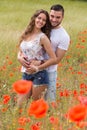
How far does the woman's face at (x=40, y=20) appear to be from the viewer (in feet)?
14.0

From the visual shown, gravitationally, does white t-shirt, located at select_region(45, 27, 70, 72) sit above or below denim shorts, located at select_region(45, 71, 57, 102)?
above

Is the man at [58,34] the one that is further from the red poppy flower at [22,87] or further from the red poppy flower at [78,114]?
the red poppy flower at [78,114]

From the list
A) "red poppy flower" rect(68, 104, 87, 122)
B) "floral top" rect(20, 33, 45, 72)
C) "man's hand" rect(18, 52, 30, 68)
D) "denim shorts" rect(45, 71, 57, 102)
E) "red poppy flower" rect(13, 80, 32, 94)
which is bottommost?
"denim shorts" rect(45, 71, 57, 102)

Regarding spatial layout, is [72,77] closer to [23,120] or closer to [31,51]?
[31,51]

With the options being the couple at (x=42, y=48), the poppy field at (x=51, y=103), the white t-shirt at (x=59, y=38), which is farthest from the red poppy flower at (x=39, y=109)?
the white t-shirt at (x=59, y=38)

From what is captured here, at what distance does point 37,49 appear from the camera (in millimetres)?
4305

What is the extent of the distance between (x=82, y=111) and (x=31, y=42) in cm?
237

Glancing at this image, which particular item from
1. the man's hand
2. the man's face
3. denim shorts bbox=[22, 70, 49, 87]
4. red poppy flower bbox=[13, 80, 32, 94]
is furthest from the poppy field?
the man's face

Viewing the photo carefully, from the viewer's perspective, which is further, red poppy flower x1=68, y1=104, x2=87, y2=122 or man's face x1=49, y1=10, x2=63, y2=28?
man's face x1=49, y1=10, x2=63, y2=28

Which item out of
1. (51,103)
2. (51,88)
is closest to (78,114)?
(51,103)

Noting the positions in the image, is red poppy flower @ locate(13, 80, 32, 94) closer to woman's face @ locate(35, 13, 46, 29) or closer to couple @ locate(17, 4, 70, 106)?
couple @ locate(17, 4, 70, 106)

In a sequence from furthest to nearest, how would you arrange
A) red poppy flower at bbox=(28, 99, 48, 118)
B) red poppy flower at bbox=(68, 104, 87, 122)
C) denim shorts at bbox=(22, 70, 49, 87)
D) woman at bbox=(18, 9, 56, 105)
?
denim shorts at bbox=(22, 70, 49, 87) < woman at bbox=(18, 9, 56, 105) < red poppy flower at bbox=(28, 99, 48, 118) < red poppy flower at bbox=(68, 104, 87, 122)

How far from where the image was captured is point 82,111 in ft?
6.60

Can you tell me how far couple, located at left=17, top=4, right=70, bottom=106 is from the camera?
14.0 ft
